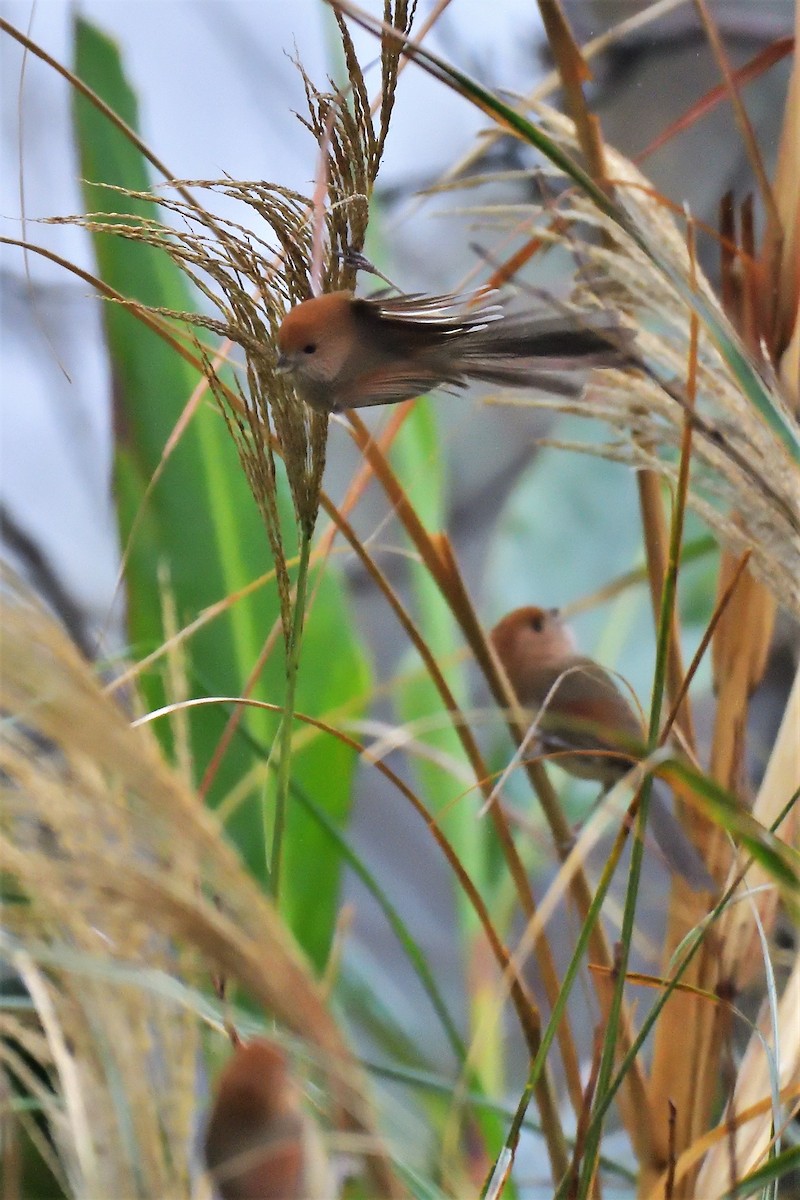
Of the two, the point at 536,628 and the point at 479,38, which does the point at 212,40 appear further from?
the point at 536,628

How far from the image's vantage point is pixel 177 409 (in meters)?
0.72

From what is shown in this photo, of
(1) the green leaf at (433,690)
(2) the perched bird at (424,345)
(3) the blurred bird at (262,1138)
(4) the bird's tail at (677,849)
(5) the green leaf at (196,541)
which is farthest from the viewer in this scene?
(1) the green leaf at (433,690)

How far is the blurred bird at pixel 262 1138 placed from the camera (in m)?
0.16

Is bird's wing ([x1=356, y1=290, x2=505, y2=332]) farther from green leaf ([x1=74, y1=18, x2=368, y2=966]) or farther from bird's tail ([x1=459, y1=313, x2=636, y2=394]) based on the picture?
green leaf ([x1=74, y1=18, x2=368, y2=966])

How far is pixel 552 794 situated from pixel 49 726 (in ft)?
0.79

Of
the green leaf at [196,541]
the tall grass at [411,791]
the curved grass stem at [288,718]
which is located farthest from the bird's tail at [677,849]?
the green leaf at [196,541]

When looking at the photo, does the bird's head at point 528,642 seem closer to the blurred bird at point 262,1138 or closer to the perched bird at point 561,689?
the perched bird at point 561,689

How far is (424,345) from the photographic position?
0.28 meters

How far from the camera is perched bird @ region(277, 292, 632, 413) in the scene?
0.26 m

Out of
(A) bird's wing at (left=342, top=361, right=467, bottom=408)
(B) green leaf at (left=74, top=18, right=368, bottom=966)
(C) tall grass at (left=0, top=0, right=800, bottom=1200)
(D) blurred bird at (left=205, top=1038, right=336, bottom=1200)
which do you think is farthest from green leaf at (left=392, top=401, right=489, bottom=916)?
(D) blurred bird at (left=205, top=1038, right=336, bottom=1200)

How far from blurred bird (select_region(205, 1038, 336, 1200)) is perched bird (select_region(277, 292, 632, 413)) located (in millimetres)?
171

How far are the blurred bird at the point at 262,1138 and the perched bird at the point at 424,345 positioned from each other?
0.56 ft

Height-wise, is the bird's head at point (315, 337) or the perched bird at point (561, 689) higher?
the bird's head at point (315, 337)

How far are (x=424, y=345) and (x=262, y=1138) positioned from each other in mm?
196
